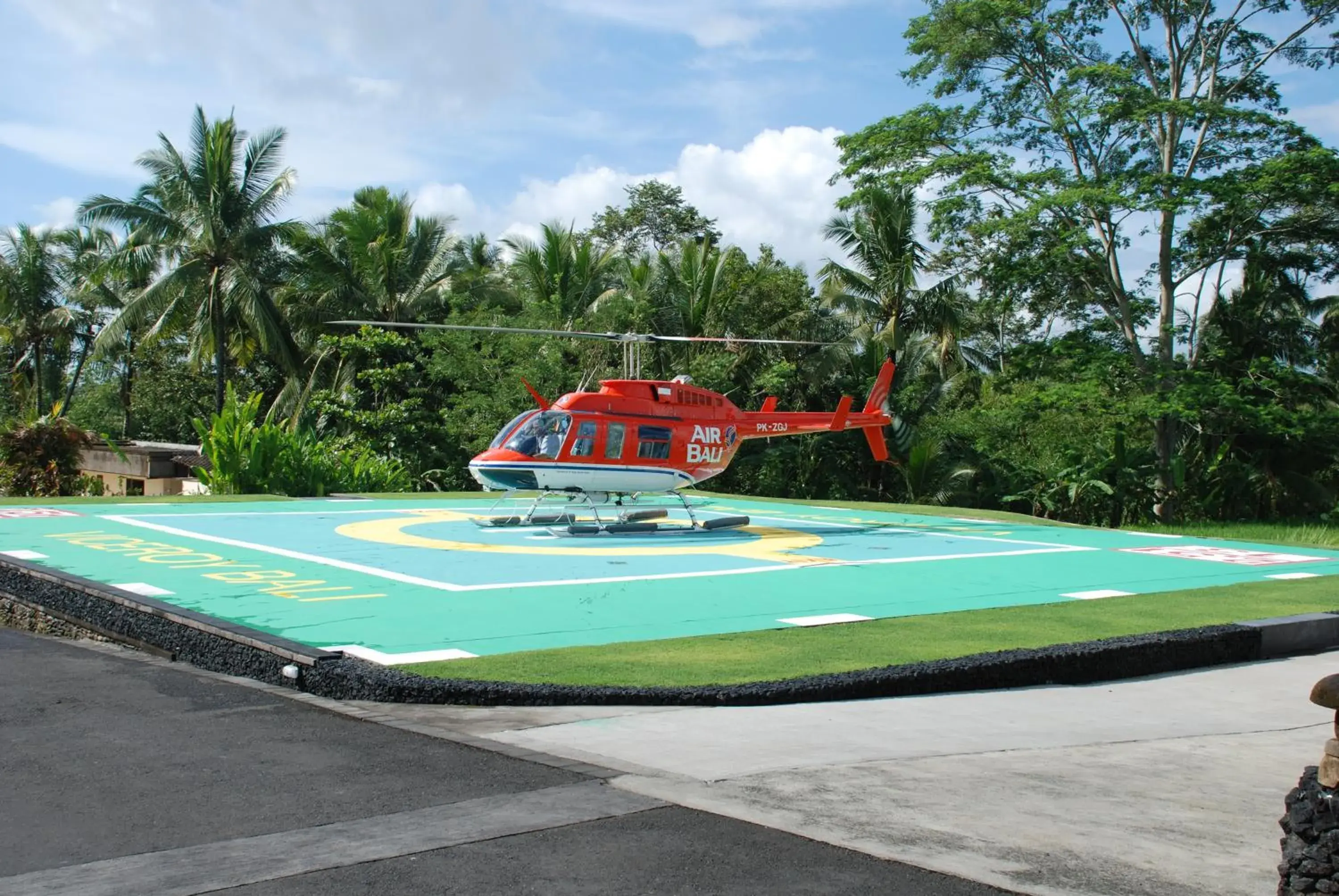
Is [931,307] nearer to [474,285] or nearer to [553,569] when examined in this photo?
[474,285]

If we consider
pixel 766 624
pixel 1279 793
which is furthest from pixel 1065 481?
pixel 1279 793

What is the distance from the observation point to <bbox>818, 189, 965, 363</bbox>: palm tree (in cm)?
3572

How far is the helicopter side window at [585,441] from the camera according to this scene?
17078 mm

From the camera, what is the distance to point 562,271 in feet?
122

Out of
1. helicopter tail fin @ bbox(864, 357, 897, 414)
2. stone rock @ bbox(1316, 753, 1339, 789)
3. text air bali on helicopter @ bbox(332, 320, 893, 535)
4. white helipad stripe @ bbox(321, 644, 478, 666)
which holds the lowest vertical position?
white helipad stripe @ bbox(321, 644, 478, 666)

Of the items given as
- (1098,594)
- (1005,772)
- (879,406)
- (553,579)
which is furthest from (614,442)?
(1005,772)

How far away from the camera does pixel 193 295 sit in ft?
115

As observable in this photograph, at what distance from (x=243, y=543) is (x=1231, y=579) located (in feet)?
37.9

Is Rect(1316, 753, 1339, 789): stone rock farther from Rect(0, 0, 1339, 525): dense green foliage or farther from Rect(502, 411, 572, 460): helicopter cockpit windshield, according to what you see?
Rect(0, 0, 1339, 525): dense green foliage

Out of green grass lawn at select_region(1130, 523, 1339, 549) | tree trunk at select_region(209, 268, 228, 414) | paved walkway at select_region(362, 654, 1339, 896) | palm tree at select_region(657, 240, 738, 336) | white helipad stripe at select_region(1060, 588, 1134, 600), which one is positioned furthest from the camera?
palm tree at select_region(657, 240, 738, 336)

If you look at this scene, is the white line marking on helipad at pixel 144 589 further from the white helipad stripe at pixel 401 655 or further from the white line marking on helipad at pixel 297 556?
the white helipad stripe at pixel 401 655

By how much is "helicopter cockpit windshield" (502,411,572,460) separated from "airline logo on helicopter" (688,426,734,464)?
2251 millimetres

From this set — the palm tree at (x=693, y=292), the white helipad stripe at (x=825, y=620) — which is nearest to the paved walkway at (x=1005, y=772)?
the white helipad stripe at (x=825, y=620)

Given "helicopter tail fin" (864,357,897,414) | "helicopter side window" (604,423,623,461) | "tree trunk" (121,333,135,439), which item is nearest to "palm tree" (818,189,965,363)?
"helicopter tail fin" (864,357,897,414)
